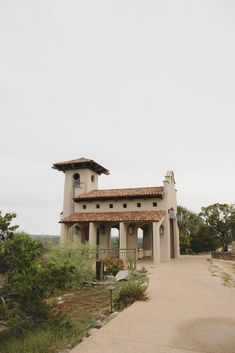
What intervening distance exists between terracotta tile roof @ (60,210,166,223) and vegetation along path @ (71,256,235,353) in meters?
14.4

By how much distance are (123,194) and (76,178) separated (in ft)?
23.9

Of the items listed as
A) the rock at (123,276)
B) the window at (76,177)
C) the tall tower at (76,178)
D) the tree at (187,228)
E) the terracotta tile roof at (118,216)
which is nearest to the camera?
the rock at (123,276)

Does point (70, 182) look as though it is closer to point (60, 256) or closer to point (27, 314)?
point (60, 256)

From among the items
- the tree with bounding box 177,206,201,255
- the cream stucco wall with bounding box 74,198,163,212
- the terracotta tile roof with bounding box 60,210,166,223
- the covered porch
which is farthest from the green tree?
the tree with bounding box 177,206,201,255

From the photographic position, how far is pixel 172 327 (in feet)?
20.5

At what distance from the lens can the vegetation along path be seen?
511 centimetres

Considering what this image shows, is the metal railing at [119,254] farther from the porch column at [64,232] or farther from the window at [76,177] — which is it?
the window at [76,177]

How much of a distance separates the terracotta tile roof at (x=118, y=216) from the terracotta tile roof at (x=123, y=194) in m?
1.65

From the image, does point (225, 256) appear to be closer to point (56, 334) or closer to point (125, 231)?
point (125, 231)

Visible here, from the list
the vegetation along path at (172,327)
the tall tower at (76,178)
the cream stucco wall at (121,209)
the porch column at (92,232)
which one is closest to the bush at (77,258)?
the vegetation along path at (172,327)

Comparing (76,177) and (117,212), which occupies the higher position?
(76,177)

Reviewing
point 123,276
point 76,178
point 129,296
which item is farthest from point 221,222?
point 129,296

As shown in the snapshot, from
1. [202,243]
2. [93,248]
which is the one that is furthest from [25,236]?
[202,243]

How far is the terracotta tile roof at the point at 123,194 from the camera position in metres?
27.0
